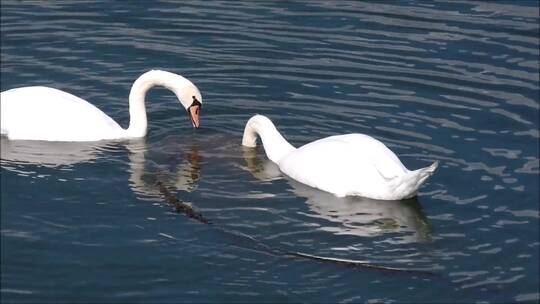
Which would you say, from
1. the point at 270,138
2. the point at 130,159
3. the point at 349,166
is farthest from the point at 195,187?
the point at 349,166

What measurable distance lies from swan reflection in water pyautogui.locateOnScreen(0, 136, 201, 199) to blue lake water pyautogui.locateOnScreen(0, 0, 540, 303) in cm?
3

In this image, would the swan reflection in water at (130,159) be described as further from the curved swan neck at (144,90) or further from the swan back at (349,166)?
the swan back at (349,166)

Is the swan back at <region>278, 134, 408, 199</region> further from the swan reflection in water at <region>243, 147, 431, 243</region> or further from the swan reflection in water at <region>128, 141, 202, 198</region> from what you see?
the swan reflection in water at <region>128, 141, 202, 198</region>

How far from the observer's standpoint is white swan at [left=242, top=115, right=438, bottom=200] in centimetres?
1487

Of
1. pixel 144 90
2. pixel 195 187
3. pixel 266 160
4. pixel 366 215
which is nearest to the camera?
pixel 366 215

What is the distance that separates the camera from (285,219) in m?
14.4

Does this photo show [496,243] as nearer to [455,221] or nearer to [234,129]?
[455,221]

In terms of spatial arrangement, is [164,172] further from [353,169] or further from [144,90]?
[353,169]

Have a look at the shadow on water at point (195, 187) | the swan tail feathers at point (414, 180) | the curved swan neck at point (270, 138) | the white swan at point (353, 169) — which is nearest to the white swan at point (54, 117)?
the shadow on water at point (195, 187)

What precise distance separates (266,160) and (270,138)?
12.5 inches

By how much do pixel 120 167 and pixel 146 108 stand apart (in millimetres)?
2343

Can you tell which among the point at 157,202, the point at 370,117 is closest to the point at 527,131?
the point at 370,117

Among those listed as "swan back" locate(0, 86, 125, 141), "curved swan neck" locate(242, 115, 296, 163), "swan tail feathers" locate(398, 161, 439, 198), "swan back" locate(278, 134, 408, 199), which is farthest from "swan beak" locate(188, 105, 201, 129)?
"swan tail feathers" locate(398, 161, 439, 198)

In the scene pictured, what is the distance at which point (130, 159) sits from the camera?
53.3 ft
